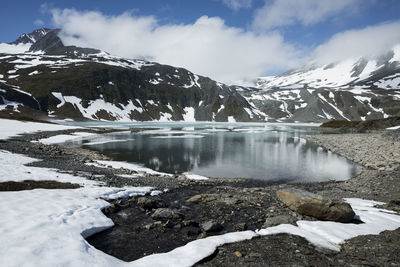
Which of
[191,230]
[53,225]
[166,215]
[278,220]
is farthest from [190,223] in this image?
[53,225]

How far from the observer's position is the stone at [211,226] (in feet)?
38.1

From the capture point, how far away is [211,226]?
1170 centimetres

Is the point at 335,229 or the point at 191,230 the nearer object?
the point at 335,229

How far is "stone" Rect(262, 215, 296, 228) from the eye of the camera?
12.1m

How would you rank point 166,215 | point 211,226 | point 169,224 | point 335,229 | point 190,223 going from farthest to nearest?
point 166,215 < point 190,223 < point 169,224 < point 211,226 < point 335,229

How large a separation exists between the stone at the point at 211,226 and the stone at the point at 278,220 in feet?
7.33

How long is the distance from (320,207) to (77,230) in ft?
38.1

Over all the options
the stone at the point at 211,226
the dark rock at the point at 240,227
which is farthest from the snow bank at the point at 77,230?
the stone at the point at 211,226

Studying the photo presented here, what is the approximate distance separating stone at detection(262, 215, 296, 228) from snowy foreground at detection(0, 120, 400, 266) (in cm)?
60

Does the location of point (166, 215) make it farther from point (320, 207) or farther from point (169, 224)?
point (320, 207)

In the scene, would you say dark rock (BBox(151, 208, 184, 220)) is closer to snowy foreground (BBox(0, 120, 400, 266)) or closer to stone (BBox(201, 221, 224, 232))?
stone (BBox(201, 221, 224, 232))

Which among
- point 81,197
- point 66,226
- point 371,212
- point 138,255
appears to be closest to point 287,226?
point 371,212

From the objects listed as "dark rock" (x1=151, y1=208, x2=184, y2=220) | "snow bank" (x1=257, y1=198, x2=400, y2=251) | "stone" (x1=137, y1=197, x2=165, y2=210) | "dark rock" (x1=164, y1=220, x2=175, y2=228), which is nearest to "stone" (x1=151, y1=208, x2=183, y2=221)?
"dark rock" (x1=151, y1=208, x2=184, y2=220)

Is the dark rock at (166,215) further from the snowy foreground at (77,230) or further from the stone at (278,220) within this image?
the stone at (278,220)
